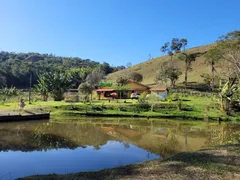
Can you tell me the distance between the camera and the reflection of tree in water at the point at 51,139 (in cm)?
1373

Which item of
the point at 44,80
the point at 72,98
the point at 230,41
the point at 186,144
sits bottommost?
the point at 186,144

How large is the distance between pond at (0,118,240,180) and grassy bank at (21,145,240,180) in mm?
2318

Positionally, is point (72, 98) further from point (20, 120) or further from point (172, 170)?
point (172, 170)

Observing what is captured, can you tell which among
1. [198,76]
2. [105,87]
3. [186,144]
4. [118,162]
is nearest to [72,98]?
[105,87]

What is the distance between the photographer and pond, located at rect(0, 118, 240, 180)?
33.3 feet

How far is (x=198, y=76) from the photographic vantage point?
232 feet

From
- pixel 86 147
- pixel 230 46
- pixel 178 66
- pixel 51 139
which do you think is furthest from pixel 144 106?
pixel 178 66

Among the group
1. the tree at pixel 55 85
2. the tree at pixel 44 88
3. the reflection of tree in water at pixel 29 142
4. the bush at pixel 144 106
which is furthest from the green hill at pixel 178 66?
the reflection of tree in water at pixel 29 142

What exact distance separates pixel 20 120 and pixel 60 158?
49.0 feet

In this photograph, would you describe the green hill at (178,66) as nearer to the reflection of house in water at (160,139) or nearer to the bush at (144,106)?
the bush at (144,106)

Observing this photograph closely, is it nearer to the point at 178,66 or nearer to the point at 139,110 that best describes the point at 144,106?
the point at 139,110

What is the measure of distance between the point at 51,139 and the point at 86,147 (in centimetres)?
298

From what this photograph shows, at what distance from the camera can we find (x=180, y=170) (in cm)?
753

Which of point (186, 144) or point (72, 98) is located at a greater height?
point (72, 98)
